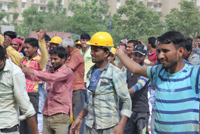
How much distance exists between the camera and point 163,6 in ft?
321

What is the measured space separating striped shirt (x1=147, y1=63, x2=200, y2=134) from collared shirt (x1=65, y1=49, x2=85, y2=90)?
3.57m

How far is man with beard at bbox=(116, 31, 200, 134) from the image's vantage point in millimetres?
3125

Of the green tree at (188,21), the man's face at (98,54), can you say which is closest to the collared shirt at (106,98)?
the man's face at (98,54)

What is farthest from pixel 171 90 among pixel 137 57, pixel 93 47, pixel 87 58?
pixel 87 58

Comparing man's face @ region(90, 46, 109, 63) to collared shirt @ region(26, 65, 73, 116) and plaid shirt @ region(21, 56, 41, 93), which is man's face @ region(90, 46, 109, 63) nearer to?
collared shirt @ region(26, 65, 73, 116)

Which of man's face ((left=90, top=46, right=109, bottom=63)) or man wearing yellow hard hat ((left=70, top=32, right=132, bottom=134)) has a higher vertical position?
man's face ((left=90, top=46, right=109, bottom=63))

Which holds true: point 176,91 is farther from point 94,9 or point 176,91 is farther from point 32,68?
point 94,9

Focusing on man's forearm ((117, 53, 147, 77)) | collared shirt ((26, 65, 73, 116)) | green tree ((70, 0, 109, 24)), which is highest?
green tree ((70, 0, 109, 24))

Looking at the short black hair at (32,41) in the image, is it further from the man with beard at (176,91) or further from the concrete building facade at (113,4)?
the concrete building facade at (113,4)

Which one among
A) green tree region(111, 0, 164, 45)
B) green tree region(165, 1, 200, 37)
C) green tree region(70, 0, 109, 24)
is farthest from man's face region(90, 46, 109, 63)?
green tree region(70, 0, 109, 24)

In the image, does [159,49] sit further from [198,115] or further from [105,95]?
[105,95]

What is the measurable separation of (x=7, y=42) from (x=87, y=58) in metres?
2.85

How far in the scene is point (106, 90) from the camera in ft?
14.2

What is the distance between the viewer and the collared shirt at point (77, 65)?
6.70m
